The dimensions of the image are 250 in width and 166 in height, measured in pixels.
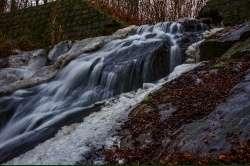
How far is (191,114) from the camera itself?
8.62 m

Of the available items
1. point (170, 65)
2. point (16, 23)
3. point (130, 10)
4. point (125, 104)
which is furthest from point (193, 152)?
point (130, 10)

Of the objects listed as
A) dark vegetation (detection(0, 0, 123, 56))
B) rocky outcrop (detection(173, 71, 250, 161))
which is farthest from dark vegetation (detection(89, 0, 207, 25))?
rocky outcrop (detection(173, 71, 250, 161))

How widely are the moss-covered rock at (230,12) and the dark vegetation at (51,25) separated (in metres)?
3.65

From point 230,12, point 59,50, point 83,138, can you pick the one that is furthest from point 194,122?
point 59,50

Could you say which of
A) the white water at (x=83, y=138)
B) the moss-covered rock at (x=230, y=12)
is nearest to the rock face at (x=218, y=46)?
the white water at (x=83, y=138)

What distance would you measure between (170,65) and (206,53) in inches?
35.9

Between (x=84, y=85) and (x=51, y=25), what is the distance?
332 inches

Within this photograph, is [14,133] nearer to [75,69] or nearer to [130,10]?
[75,69]

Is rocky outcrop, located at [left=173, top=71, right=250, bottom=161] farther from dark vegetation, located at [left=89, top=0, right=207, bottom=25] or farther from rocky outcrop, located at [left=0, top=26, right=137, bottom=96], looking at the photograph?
dark vegetation, located at [left=89, top=0, right=207, bottom=25]

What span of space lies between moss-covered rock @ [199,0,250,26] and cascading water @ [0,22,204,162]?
2.42 m

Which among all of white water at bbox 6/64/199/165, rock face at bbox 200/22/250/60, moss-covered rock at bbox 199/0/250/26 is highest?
moss-covered rock at bbox 199/0/250/26

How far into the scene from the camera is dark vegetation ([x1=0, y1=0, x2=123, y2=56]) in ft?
62.4

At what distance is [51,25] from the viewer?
20078mm

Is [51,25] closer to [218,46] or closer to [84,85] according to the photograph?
[84,85]
